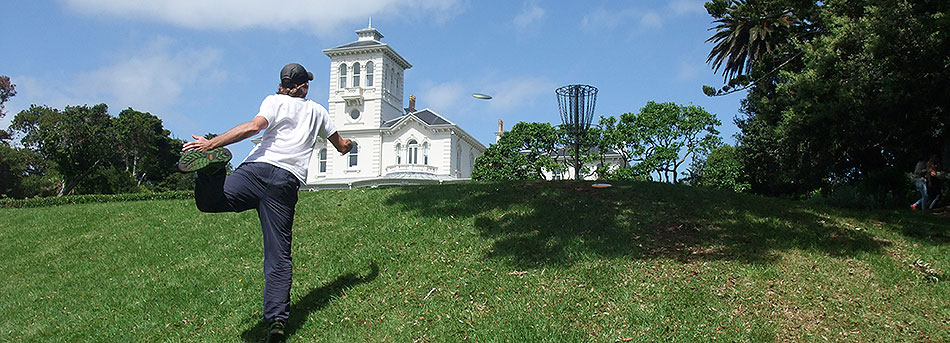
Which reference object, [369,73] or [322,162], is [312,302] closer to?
[322,162]

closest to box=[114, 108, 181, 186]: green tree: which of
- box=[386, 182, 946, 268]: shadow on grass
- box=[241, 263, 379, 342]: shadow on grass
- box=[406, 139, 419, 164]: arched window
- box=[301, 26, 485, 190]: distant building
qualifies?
box=[301, 26, 485, 190]: distant building

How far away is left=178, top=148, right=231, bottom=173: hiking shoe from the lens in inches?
181

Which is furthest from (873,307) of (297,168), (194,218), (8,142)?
(8,142)

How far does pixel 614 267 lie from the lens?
639 cm

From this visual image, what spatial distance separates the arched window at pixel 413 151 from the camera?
5884 centimetres

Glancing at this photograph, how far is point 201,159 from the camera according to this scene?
4648mm

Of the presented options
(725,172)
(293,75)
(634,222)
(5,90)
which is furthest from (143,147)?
(293,75)

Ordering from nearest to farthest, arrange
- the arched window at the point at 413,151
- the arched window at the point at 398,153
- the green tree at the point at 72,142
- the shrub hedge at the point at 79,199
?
the shrub hedge at the point at 79,199 → the green tree at the point at 72,142 → the arched window at the point at 413,151 → the arched window at the point at 398,153

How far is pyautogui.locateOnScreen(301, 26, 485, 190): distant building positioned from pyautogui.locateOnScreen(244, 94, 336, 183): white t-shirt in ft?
168

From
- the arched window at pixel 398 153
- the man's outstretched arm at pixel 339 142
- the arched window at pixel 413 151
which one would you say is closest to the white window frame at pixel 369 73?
the arched window at pixel 398 153

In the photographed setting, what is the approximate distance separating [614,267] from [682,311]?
1.12 metres

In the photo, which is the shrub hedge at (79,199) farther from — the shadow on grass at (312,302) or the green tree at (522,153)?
the green tree at (522,153)

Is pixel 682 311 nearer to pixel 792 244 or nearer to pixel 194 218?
pixel 792 244

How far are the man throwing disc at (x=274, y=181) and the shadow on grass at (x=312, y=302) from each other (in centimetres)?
40
